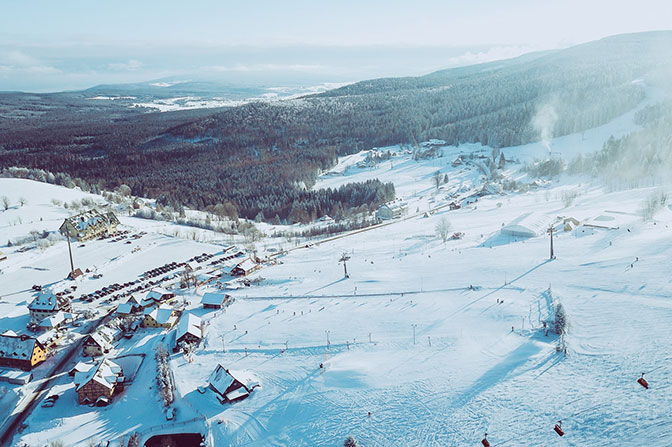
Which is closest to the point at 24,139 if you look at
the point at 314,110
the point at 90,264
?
the point at 314,110

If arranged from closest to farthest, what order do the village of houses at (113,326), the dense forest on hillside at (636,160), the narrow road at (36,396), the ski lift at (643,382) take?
1. the ski lift at (643,382)
2. the narrow road at (36,396)
3. the village of houses at (113,326)
4. the dense forest on hillside at (636,160)

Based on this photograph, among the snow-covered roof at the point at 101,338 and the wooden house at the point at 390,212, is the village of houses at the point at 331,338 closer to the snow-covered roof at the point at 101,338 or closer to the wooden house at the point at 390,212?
the snow-covered roof at the point at 101,338

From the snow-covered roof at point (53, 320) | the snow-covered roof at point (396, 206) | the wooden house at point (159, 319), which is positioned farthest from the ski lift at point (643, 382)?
the snow-covered roof at point (396, 206)

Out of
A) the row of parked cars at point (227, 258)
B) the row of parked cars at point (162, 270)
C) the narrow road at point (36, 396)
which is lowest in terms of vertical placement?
the narrow road at point (36, 396)

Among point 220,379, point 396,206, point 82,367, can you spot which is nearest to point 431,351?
point 220,379

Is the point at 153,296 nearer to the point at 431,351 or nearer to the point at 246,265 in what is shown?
the point at 246,265

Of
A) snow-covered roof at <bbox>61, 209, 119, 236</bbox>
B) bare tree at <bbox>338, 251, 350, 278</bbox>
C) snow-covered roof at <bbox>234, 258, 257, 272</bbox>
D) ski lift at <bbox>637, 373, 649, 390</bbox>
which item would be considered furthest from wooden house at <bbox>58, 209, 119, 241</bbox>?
ski lift at <bbox>637, 373, 649, 390</bbox>

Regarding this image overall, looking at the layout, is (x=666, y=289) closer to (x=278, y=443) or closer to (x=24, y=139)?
(x=278, y=443)
